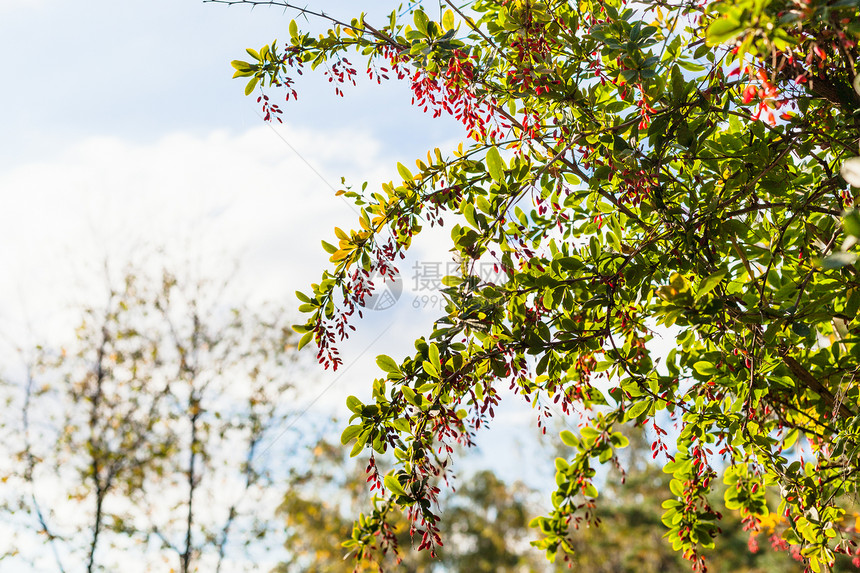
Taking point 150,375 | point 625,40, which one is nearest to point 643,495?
point 150,375

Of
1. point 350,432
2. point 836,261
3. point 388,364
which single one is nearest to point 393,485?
point 350,432

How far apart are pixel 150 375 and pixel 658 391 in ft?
26.4

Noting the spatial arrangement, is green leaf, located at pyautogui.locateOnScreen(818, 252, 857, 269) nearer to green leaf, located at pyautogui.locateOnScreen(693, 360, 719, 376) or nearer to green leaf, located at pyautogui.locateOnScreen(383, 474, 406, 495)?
green leaf, located at pyautogui.locateOnScreen(693, 360, 719, 376)

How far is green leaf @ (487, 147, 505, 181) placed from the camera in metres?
2.03

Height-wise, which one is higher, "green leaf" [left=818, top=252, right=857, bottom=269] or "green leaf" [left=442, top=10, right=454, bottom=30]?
"green leaf" [left=442, top=10, right=454, bottom=30]

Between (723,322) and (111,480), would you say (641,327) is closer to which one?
(723,322)

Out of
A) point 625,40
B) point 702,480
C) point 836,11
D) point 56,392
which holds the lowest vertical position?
point 702,480

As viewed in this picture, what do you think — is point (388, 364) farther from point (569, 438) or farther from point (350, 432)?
point (569, 438)

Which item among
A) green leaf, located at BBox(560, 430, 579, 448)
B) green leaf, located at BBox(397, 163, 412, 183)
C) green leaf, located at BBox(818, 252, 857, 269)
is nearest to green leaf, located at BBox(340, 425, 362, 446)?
green leaf, located at BBox(397, 163, 412, 183)

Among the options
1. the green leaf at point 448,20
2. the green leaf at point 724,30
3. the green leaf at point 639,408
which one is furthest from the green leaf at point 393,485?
the green leaf at point 448,20

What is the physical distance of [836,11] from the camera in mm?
1454

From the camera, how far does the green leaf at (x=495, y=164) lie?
203 centimetres

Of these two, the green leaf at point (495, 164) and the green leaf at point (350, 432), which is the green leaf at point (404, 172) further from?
the green leaf at point (350, 432)

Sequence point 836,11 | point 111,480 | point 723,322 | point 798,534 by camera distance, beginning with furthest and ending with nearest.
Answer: point 111,480
point 798,534
point 723,322
point 836,11
